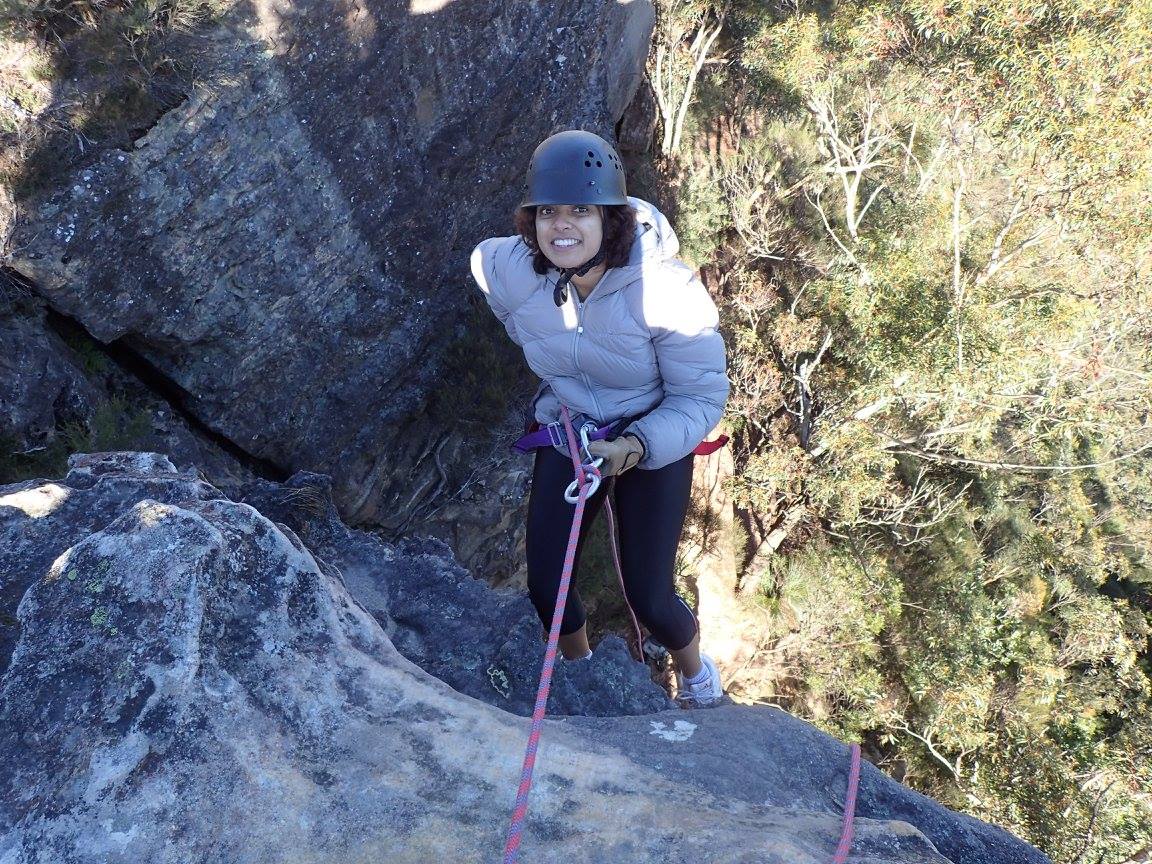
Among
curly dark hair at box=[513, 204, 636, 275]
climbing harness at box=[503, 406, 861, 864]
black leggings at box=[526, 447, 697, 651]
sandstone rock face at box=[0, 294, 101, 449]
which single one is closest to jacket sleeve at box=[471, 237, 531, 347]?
curly dark hair at box=[513, 204, 636, 275]

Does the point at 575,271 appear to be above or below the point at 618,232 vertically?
below

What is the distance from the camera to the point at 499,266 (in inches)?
112

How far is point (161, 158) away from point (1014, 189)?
7.40m

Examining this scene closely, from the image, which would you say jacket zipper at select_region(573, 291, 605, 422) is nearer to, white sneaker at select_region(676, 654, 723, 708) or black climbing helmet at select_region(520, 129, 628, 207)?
black climbing helmet at select_region(520, 129, 628, 207)

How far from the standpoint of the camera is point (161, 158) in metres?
3.75

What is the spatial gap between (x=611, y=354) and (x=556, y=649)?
1009 mm

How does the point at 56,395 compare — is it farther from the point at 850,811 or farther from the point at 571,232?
the point at 850,811

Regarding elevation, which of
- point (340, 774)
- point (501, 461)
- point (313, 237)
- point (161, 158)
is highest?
point (161, 158)

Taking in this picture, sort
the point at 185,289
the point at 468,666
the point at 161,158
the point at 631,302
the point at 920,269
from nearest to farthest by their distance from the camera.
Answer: the point at 631,302, the point at 468,666, the point at 161,158, the point at 185,289, the point at 920,269

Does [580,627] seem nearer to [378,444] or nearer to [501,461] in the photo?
[378,444]

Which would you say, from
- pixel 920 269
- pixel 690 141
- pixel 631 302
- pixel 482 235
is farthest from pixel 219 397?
pixel 690 141

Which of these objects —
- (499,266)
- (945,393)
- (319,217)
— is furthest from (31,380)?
(945,393)

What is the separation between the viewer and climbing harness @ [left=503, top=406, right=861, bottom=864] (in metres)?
1.60

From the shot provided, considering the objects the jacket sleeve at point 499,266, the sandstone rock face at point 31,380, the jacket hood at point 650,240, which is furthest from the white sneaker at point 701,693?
the sandstone rock face at point 31,380
